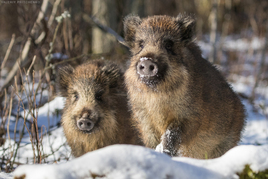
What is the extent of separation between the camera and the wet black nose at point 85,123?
427cm

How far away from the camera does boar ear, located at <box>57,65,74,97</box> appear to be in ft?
16.3

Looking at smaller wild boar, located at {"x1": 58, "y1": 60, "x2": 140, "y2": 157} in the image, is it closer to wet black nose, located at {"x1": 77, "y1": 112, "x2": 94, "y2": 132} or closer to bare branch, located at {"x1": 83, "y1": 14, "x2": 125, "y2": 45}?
wet black nose, located at {"x1": 77, "y1": 112, "x2": 94, "y2": 132}

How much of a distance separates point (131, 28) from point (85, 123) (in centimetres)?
140

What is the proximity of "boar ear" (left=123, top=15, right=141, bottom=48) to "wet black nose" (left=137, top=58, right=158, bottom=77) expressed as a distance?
849mm

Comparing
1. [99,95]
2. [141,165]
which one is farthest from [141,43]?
[141,165]

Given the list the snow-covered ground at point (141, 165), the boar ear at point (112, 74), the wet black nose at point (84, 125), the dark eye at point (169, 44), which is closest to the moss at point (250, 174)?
the snow-covered ground at point (141, 165)

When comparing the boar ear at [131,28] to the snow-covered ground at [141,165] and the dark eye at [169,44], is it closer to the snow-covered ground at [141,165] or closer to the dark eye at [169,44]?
the dark eye at [169,44]

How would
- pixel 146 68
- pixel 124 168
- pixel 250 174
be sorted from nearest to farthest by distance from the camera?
pixel 124 168 < pixel 250 174 < pixel 146 68

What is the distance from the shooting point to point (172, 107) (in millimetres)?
3801

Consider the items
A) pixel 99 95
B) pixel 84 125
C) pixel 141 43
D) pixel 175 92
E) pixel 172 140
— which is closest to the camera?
pixel 172 140

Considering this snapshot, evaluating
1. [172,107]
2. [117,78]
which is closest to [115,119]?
[117,78]

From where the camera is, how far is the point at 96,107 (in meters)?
4.55

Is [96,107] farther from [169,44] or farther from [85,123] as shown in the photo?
[169,44]

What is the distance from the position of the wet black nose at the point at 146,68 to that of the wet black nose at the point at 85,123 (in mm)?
1170
